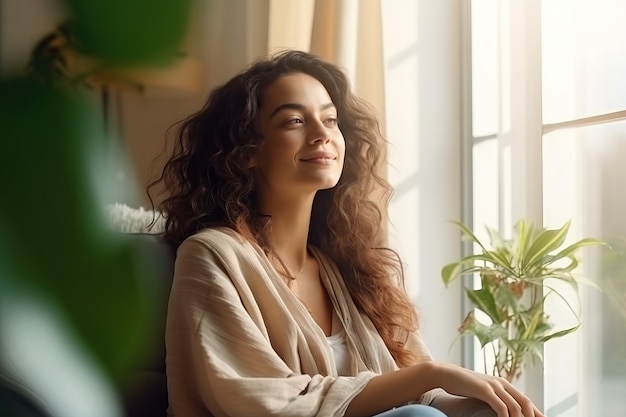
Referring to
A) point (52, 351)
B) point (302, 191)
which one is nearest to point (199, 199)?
point (302, 191)

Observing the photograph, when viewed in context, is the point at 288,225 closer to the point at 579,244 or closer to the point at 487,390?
→ the point at 487,390

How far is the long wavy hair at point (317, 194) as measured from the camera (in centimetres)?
158

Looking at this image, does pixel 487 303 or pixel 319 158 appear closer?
pixel 319 158

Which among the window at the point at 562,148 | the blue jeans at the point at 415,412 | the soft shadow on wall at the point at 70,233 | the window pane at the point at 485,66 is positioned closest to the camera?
the blue jeans at the point at 415,412

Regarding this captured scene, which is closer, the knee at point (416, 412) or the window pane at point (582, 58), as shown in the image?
the knee at point (416, 412)

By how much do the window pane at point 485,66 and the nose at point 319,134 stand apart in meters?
0.78

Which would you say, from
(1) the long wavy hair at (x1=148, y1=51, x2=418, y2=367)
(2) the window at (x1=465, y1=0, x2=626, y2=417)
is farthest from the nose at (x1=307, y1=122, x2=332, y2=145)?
(2) the window at (x1=465, y1=0, x2=626, y2=417)

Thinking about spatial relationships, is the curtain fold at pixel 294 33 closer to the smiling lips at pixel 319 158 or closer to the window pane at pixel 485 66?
the window pane at pixel 485 66

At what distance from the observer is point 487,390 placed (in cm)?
130

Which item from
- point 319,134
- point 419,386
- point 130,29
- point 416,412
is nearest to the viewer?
point 416,412

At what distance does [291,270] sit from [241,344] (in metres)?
0.30

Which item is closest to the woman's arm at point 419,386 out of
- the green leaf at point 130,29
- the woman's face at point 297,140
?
the woman's face at point 297,140

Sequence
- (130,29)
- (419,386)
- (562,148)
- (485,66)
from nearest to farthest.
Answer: (419,386) < (130,29) < (562,148) < (485,66)

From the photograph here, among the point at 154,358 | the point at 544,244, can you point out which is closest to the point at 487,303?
the point at 544,244
